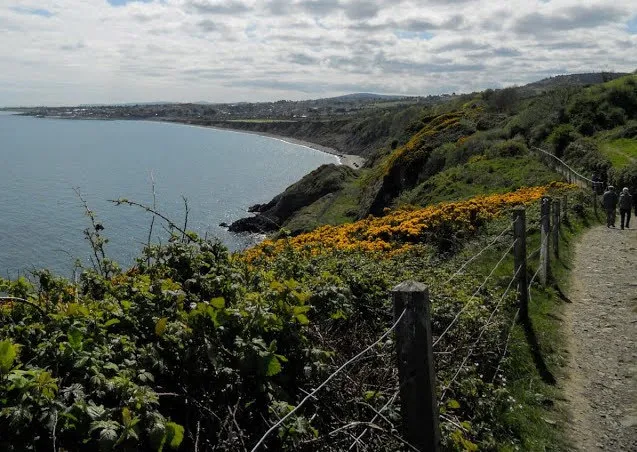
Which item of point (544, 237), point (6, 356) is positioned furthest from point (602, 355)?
point (6, 356)

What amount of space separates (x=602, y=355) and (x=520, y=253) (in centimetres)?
183

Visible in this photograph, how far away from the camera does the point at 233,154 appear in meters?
136

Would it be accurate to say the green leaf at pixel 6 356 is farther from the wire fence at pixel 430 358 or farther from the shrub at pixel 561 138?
the shrub at pixel 561 138

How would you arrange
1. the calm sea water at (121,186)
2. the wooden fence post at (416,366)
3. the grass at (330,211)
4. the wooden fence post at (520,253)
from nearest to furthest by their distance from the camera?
1. the wooden fence post at (416,366)
2. the wooden fence post at (520,253)
3. the calm sea water at (121,186)
4. the grass at (330,211)

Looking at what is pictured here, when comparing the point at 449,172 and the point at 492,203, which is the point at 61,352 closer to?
the point at 492,203

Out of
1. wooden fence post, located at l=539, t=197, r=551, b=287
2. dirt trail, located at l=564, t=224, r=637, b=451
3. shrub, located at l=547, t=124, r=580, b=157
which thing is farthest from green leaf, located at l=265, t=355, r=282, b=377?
shrub, located at l=547, t=124, r=580, b=157

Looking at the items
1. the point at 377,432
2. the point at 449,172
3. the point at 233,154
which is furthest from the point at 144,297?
the point at 233,154

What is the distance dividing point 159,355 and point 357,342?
2139 mm

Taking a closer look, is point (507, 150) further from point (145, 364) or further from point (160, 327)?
point (145, 364)

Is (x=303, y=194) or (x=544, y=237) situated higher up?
(x=544, y=237)

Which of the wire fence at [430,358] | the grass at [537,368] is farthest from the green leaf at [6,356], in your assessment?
the grass at [537,368]

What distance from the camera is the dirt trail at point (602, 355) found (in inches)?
249

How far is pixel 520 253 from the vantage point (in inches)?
328

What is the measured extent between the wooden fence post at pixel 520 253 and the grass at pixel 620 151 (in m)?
25.1
